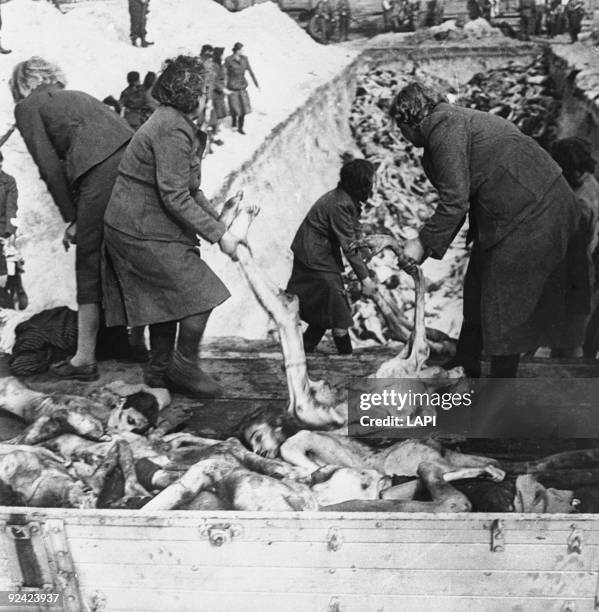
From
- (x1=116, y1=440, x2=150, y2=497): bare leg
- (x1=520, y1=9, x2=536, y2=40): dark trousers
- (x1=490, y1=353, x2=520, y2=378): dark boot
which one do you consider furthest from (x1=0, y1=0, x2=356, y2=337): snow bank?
(x1=490, y1=353, x2=520, y2=378): dark boot

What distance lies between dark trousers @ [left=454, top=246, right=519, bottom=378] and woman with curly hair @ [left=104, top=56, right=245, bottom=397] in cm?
98

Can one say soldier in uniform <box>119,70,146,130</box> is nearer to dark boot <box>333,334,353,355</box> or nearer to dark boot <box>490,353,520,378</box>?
dark boot <box>333,334,353,355</box>

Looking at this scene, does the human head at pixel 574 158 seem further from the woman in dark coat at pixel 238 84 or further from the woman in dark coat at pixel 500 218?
the woman in dark coat at pixel 238 84

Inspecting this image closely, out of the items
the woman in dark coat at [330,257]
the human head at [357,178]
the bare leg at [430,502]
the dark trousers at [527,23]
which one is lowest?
the bare leg at [430,502]

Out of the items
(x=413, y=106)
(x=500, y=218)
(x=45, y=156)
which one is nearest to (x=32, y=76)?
(x=45, y=156)

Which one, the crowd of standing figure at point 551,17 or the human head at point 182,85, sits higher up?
the crowd of standing figure at point 551,17

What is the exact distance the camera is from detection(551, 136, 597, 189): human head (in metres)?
3.29

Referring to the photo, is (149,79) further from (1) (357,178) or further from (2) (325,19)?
(1) (357,178)

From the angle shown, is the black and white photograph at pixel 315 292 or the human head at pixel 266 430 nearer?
the black and white photograph at pixel 315 292

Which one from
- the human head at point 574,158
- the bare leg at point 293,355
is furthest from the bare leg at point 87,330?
the human head at point 574,158

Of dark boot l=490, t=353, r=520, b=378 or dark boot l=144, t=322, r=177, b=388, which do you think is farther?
dark boot l=144, t=322, r=177, b=388

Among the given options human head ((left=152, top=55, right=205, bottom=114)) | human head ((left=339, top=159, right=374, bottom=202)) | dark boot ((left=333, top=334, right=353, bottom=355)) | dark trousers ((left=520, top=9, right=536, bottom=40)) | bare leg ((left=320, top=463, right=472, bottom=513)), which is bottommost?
bare leg ((left=320, top=463, right=472, bottom=513))

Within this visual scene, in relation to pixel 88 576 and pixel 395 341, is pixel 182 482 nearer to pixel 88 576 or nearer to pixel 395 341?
pixel 88 576

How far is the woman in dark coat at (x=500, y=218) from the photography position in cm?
328
